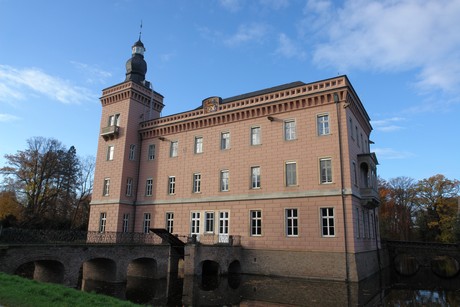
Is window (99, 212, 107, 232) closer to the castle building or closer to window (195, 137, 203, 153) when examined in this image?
the castle building

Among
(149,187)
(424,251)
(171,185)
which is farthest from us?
(149,187)

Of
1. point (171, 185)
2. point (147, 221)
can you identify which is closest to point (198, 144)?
point (171, 185)

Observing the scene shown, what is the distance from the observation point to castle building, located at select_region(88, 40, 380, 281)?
20.9 m

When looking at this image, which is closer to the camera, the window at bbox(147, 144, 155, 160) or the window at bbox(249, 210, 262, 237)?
the window at bbox(249, 210, 262, 237)

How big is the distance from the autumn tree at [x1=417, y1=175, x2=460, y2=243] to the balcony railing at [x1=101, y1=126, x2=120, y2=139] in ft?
130

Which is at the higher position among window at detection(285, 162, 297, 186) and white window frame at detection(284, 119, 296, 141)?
white window frame at detection(284, 119, 296, 141)

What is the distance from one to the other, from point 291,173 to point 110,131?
1773cm

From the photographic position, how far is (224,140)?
26.9m

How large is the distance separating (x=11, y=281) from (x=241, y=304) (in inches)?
318

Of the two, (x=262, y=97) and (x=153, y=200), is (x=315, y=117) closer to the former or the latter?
(x=262, y=97)

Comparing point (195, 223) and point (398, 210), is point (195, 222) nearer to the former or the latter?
point (195, 223)

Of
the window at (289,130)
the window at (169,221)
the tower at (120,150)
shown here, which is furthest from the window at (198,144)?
the window at (289,130)

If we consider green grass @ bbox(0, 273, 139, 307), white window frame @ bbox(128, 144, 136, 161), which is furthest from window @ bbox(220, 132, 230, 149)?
green grass @ bbox(0, 273, 139, 307)

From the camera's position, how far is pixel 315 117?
894 inches
